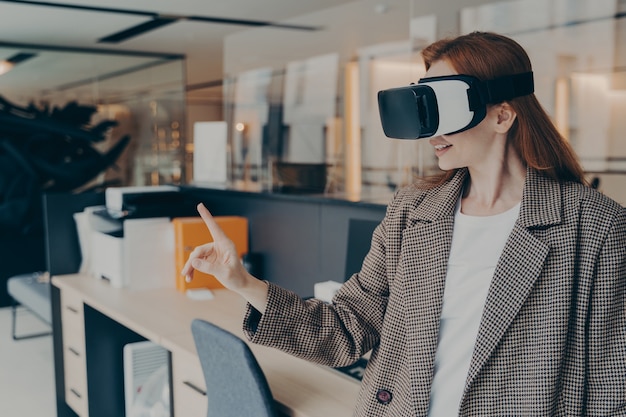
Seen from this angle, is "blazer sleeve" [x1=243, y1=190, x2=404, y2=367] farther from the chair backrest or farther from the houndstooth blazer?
the chair backrest

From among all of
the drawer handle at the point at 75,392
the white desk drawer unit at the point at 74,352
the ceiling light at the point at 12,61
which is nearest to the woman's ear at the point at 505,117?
the white desk drawer unit at the point at 74,352

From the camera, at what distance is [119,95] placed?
850 centimetres

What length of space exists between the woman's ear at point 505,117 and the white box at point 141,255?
7.97ft

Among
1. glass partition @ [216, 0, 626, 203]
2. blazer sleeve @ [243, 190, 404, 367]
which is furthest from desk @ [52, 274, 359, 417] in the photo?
glass partition @ [216, 0, 626, 203]

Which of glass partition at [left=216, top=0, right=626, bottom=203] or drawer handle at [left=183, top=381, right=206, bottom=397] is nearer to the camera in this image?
drawer handle at [left=183, top=381, right=206, bottom=397]

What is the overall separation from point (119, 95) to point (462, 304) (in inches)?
312

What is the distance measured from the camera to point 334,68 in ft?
26.1

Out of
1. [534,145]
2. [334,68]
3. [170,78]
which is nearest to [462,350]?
[534,145]

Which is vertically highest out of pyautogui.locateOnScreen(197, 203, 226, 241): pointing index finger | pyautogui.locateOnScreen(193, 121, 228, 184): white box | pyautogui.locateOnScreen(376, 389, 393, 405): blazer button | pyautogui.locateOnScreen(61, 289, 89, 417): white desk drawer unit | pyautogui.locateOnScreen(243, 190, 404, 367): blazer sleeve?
pyautogui.locateOnScreen(193, 121, 228, 184): white box

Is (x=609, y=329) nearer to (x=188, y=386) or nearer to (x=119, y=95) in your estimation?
(x=188, y=386)

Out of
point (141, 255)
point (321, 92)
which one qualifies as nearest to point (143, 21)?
point (321, 92)

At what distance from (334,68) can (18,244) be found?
4003 mm

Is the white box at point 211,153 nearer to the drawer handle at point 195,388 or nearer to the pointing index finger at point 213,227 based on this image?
the drawer handle at point 195,388

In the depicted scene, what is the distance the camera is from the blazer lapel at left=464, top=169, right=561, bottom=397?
1145mm
